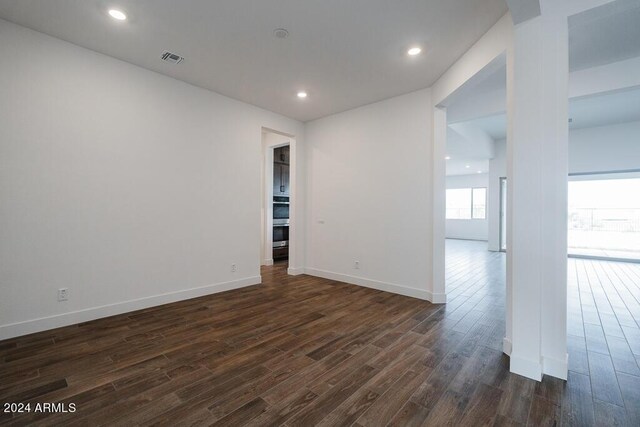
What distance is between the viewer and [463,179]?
12.3 m

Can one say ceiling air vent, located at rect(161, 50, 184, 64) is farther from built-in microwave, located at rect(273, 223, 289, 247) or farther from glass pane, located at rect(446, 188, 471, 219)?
glass pane, located at rect(446, 188, 471, 219)

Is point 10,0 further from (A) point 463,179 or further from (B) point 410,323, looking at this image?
(A) point 463,179

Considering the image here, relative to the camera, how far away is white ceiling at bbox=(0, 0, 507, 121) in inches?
92.8

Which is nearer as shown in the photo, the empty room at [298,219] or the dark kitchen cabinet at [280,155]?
the empty room at [298,219]

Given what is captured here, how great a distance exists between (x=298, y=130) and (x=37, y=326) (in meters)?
4.51

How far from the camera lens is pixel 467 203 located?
12.2 meters

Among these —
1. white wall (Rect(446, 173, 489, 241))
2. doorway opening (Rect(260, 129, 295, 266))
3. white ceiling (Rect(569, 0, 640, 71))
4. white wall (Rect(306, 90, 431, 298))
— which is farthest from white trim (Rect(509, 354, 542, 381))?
white wall (Rect(446, 173, 489, 241))

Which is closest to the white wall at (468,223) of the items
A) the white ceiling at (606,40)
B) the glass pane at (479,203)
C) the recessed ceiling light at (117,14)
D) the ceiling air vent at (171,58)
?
the glass pane at (479,203)

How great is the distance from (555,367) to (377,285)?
251cm

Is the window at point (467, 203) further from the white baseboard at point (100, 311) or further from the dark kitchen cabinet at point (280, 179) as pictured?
the white baseboard at point (100, 311)

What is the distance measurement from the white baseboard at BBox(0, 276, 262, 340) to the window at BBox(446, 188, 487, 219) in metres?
11.1

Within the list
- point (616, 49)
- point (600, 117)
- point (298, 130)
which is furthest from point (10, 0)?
point (600, 117)

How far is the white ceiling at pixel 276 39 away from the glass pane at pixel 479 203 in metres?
9.66

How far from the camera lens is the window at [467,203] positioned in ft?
38.4
